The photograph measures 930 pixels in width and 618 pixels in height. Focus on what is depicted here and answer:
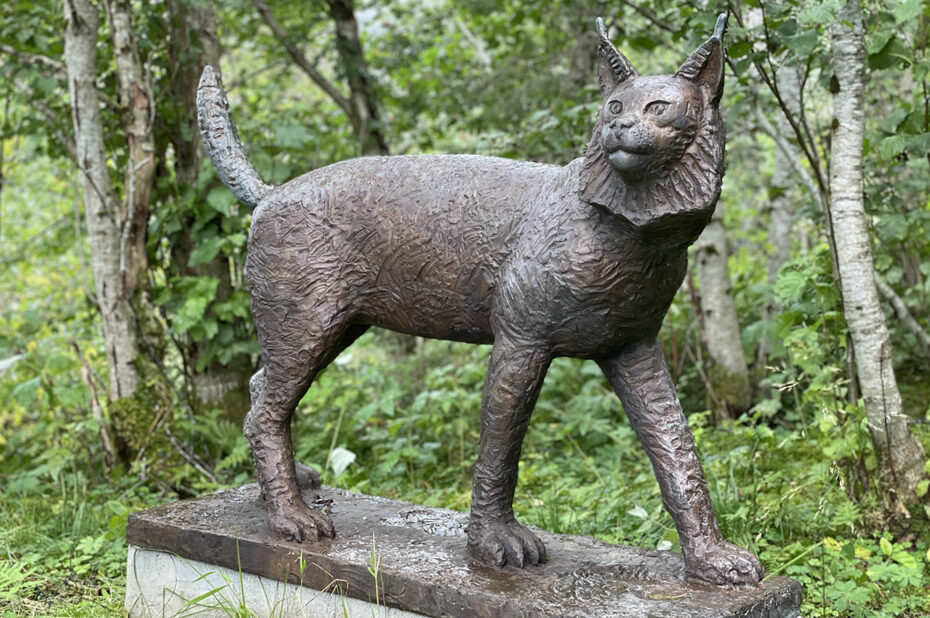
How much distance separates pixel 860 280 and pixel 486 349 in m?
3.82

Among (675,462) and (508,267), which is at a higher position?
(508,267)

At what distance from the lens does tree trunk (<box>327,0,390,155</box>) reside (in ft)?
24.7

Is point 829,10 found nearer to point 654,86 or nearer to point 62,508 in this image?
point 654,86

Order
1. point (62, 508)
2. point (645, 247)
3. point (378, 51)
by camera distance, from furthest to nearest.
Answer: point (378, 51), point (62, 508), point (645, 247)

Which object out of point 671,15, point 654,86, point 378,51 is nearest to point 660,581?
point 654,86

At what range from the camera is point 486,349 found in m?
7.24

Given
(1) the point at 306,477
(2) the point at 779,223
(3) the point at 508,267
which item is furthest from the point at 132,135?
(2) the point at 779,223

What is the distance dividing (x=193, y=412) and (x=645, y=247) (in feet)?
13.1

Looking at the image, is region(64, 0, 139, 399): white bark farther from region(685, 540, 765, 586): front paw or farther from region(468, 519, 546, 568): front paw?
region(685, 540, 765, 586): front paw

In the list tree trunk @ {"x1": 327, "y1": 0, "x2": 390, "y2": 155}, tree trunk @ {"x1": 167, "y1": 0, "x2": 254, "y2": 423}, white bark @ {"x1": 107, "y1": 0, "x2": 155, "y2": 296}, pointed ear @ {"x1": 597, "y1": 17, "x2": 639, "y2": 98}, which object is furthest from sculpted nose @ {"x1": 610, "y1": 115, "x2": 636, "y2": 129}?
tree trunk @ {"x1": 327, "y1": 0, "x2": 390, "y2": 155}

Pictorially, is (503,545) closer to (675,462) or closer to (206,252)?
(675,462)

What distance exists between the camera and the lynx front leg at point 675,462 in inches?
103

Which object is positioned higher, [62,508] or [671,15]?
[671,15]

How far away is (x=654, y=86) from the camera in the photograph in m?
2.33
